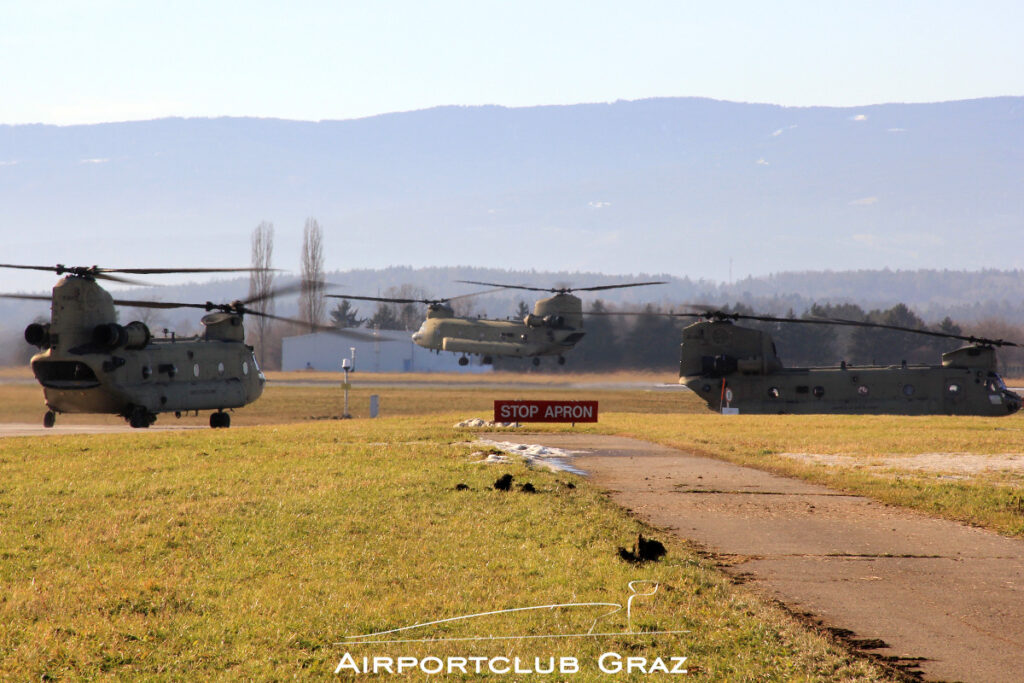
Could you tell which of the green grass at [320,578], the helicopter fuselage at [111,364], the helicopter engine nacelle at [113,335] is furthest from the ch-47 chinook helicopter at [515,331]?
the green grass at [320,578]

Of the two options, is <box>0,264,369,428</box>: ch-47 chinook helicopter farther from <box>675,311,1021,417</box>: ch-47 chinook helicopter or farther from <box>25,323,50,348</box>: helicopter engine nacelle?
<box>675,311,1021,417</box>: ch-47 chinook helicopter

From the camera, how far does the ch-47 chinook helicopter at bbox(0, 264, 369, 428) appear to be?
3516 cm

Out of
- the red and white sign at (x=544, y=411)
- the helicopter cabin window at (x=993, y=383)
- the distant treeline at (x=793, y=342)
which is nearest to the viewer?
the red and white sign at (x=544, y=411)

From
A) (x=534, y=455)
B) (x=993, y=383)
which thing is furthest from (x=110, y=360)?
(x=993, y=383)

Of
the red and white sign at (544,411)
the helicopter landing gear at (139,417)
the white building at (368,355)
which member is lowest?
the white building at (368,355)

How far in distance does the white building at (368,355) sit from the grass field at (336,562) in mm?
105981

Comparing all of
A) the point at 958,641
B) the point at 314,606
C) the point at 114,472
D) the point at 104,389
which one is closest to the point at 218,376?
the point at 104,389

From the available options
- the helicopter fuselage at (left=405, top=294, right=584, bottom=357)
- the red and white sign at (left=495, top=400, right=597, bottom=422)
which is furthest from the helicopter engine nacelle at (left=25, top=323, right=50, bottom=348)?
the helicopter fuselage at (left=405, top=294, right=584, bottom=357)

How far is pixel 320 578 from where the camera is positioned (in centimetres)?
1038

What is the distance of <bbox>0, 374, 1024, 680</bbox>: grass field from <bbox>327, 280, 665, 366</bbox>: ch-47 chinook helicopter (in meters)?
44.0

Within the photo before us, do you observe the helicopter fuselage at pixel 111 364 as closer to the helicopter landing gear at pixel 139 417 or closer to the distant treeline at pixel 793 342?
the helicopter landing gear at pixel 139 417

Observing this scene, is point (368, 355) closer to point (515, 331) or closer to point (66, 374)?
point (515, 331)

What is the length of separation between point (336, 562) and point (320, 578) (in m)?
0.72

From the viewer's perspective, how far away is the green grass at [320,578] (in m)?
7.87
